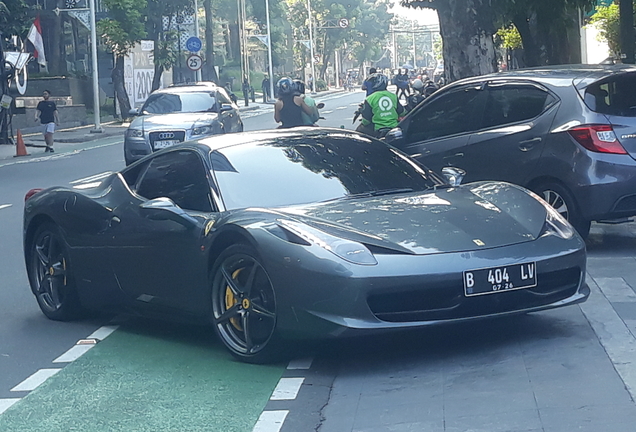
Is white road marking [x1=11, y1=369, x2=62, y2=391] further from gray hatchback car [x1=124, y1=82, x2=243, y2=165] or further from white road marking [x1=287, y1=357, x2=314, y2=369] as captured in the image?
gray hatchback car [x1=124, y1=82, x2=243, y2=165]

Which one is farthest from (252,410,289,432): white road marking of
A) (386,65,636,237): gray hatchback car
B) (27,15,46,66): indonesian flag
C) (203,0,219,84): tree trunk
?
(203,0,219,84): tree trunk

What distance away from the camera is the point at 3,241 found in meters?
12.3

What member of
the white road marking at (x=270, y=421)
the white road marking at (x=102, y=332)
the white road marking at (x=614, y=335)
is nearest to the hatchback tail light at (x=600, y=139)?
the white road marking at (x=614, y=335)

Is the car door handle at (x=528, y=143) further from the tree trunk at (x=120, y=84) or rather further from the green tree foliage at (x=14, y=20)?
the tree trunk at (x=120, y=84)

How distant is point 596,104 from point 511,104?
36.9 inches

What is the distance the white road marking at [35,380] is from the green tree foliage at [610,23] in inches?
857

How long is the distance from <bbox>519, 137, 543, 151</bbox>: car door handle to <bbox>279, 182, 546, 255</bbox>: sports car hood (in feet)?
9.37

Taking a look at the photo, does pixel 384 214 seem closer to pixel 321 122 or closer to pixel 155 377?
pixel 155 377

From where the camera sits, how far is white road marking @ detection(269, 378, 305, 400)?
5.54 meters

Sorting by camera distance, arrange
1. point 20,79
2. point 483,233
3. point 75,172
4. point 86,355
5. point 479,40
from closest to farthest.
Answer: point 483,233 < point 86,355 < point 479,40 < point 75,172 < point 20,79

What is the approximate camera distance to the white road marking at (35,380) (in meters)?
6.12

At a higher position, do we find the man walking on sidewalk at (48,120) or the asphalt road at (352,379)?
the man walking on sidewalk at (48,120)

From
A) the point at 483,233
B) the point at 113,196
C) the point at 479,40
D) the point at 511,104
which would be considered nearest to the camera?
the point at 483,233

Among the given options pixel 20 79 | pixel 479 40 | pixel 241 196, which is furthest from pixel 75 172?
pixel 241 196
